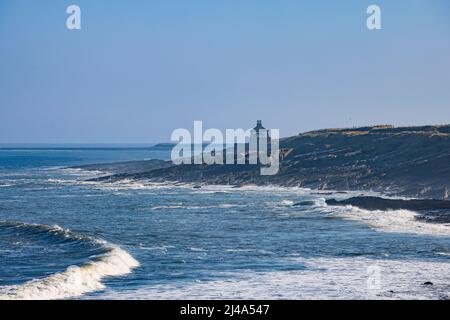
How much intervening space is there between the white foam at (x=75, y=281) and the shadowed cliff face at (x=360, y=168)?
114 ft

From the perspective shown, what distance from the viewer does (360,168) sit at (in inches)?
3157

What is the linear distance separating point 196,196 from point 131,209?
42.2ft

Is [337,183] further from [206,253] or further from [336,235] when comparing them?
[206,253]

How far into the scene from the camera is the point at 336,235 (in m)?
37.3

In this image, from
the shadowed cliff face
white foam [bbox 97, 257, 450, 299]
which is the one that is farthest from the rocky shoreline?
white foam [bbox 97, 257, 450, 299]

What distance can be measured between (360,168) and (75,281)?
5794cm

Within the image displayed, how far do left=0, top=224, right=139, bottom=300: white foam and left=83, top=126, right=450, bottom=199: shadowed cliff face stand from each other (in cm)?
3480

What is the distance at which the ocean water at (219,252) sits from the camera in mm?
24375

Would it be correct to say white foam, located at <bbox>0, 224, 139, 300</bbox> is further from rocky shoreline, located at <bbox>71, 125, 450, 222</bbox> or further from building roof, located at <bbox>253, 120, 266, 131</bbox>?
building roof, located at <bbox>253, 120, 266, 131</bbox>

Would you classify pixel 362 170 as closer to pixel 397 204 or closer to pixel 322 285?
pixel 397 204

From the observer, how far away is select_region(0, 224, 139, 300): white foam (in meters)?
23.9

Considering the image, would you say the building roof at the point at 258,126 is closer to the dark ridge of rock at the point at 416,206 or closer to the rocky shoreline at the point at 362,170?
the rocky shoreline at the point at 362,170

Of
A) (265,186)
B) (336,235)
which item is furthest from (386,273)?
(265,186)

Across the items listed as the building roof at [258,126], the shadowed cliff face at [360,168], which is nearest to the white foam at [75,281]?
the shadowed cliff face at [360,168]
